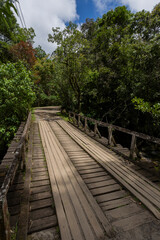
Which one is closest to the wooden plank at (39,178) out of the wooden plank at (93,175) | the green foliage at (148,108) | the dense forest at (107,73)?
the wooden plank at (93,175)

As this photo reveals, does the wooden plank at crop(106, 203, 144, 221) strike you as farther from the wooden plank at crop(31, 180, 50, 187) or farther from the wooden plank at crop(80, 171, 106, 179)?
the wooden plank at crop(31, 180, 50, 187)

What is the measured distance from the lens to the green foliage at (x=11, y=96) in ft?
25.4

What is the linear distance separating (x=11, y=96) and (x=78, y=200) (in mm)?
8037

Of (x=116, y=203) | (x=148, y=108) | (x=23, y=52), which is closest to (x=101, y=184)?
(x=116, y=203)

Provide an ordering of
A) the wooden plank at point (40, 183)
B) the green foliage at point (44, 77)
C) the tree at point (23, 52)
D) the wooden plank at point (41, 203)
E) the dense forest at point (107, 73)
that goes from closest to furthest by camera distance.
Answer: the wooden plank at point (41, 203) → the wooden plank at point (40, 183) → the dense forest at point (107, 73) → the tree at point (23, 52) → the green foliage at point (44, 77)

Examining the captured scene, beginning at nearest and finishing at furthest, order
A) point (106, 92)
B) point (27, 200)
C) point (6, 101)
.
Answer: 1. point (27, 200)
2. point (6, 101)
3. point (106, 92)

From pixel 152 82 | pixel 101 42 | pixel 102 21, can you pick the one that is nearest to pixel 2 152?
pixel 152 82

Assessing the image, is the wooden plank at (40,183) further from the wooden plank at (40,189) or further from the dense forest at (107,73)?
the dense forest at (107,73)

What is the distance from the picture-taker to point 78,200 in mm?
2438

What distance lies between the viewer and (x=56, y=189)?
2.71m

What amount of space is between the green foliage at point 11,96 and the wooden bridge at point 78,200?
5.17m

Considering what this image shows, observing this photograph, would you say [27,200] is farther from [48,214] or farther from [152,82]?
[152,82]

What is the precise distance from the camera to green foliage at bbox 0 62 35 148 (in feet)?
25.4

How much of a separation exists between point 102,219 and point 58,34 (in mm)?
13162
